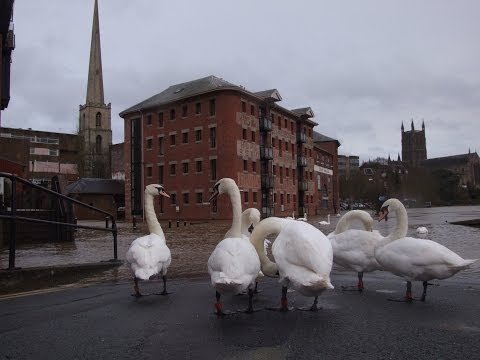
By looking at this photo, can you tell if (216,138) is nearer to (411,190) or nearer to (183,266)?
(411,190)

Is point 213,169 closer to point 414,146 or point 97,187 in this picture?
point 97,187

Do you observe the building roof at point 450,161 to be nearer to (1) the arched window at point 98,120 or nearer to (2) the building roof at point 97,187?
(1) the arched window at point 98,120

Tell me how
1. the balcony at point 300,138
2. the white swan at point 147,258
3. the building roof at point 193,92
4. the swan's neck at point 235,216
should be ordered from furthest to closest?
the balcony at point 300,138
the building roof at point 193,92
the white swan at point 147,258
the swan's neck at point 235,216

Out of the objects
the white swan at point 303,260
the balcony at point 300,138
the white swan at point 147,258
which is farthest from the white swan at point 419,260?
the balcony at point 300,138

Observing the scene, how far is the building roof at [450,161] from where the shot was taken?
167m

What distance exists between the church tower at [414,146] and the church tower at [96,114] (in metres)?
122

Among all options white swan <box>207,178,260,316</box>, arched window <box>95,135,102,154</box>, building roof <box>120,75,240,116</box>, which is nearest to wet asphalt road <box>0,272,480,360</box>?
white swan <box>207,178,260,316</box>

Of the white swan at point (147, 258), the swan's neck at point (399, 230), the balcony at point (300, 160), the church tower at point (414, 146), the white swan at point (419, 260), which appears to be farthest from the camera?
the church tower at point (414, 146)

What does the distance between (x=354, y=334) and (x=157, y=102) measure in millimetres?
54021

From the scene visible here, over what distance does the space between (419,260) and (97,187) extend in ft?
206

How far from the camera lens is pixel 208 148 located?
52.0 meters

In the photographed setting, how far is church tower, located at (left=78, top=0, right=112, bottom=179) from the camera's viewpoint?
111750 mm

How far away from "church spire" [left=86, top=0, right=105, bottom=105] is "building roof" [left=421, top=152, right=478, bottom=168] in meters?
117

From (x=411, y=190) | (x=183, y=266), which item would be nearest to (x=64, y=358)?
(x=183, y=266)
